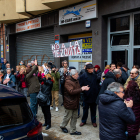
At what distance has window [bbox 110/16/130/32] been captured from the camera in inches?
298

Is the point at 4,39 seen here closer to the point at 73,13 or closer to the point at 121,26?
the point at 73,13

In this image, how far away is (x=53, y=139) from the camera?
4453 mm

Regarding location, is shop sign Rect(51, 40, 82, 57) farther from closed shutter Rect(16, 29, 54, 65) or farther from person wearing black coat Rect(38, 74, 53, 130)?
person wearing black coat Rect(38, 74, 53, 130)

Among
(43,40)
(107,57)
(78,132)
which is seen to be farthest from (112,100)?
(43,40)

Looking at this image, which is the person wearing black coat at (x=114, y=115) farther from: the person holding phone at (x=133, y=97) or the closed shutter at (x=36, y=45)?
the closed shutter at (x=36, y=45)

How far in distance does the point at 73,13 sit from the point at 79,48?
92.4 inches

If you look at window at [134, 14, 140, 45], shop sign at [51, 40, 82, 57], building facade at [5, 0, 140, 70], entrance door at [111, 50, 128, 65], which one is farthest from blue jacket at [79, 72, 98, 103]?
window at [134, 14, 140, 45]

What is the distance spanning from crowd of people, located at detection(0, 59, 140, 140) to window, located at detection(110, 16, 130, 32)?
213cm

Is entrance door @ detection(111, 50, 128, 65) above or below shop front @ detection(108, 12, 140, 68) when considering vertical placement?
below

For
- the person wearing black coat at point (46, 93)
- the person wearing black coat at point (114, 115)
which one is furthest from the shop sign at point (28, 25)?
the person wearing black coat at point (114, 115)

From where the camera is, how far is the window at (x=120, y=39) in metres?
7.69

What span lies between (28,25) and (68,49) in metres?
5.35

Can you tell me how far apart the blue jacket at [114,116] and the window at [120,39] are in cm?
566

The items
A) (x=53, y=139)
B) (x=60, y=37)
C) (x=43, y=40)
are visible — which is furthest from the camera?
(x=43, y=40)
